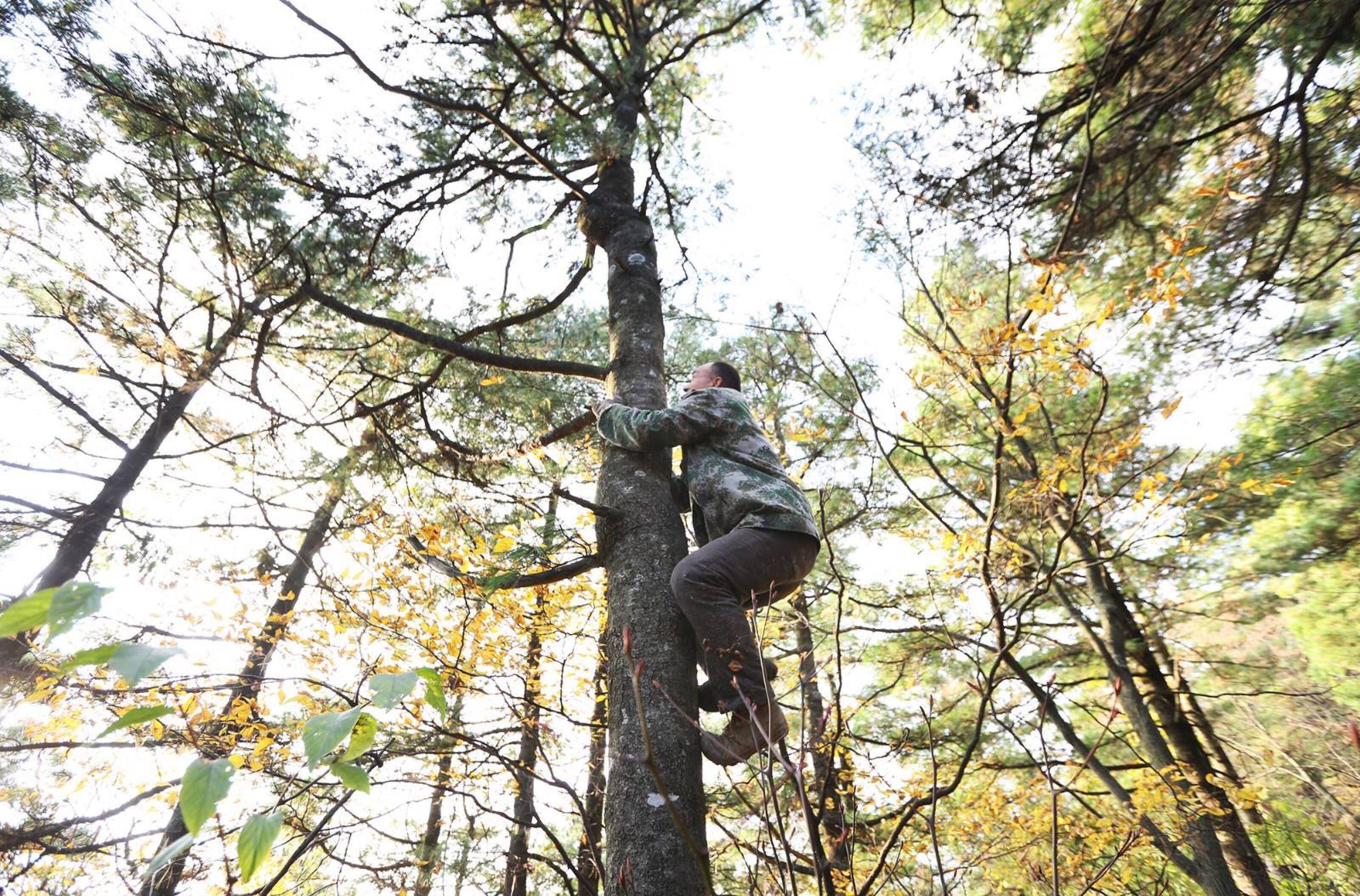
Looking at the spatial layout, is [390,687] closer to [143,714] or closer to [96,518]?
[143,714]

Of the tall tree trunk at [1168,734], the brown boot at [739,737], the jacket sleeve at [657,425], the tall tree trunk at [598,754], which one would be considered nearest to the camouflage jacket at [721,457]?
the jacket sleeve at [657,425]

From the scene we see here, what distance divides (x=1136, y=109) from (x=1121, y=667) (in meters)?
4.26

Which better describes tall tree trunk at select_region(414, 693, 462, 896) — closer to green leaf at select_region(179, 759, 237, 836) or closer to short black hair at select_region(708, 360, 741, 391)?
short black hair at select_region(708, 360, 741, 391)

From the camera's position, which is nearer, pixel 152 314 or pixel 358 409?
pixel 358 409

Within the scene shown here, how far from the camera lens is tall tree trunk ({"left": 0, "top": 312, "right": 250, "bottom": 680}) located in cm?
523

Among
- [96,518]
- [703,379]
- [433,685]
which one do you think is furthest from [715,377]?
[96,518]

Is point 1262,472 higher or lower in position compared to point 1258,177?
lower

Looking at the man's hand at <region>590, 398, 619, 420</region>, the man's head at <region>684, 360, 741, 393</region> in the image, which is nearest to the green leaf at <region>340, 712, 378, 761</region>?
the man's hand at <region>590, 398, 619, 420</region>

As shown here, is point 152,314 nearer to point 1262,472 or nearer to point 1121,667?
point 1121,667

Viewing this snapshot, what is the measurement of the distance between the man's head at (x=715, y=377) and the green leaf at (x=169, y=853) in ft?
7.67

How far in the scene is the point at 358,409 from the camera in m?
2.97

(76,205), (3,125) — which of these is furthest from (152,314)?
(3,125)

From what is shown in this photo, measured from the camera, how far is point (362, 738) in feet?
2.89

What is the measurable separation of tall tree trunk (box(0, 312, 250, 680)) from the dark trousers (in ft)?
15.1
